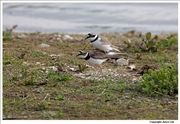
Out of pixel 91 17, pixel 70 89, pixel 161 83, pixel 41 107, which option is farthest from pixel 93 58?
pixel 91 17

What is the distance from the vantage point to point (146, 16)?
1329 cm

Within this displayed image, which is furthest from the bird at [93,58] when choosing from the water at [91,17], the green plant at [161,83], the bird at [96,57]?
the water at [91,17]

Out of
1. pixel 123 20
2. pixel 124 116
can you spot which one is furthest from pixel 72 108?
pixel 123 20

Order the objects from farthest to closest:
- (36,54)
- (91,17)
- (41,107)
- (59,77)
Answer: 1. (91,17)
2. (36,54)
3. (59,77)
4. (41,107)

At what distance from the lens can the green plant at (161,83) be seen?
18.6 feet

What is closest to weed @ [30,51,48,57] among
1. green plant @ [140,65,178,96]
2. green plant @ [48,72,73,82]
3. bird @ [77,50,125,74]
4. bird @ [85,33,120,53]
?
bird @ [77,50,125,74]

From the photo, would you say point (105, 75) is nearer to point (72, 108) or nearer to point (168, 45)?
point (72, 108)

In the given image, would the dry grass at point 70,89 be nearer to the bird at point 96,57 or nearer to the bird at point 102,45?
the bird at point 96,57

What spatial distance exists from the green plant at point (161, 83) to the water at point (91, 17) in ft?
19.9

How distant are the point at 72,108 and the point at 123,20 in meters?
7.92

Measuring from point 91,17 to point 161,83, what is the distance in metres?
7.82

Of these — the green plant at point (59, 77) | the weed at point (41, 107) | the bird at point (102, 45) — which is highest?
the bird at point (102, 45)

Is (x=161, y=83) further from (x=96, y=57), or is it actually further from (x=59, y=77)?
(x=96, y=57)

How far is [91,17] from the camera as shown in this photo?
43.8ft
